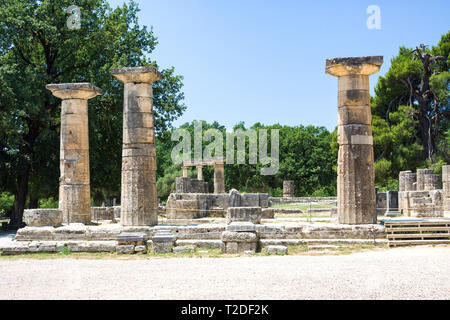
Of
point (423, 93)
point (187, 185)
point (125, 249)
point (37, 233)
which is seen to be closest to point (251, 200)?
point (187, 185)

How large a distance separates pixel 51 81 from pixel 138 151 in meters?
8.83

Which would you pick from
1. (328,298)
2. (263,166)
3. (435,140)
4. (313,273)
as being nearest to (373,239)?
(313,273)

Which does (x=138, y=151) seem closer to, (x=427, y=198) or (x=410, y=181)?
(x=427, y=198)

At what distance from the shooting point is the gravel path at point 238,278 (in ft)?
21.1

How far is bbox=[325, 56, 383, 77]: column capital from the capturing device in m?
12.6

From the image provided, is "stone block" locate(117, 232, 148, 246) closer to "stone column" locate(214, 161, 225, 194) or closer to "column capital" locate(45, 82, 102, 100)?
"column capital" locate(45, 82, 102, 100)

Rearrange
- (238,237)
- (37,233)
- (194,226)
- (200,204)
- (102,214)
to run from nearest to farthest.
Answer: (238,237) → (194,226) → (37,233) → (102,214) → (200,204)

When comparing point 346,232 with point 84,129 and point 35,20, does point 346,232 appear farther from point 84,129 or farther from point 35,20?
point 35,20

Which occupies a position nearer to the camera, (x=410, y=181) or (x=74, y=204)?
(x=74, y=204)

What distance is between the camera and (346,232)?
40.4 feet

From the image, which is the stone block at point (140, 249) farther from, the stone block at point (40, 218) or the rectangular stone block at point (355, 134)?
the rectangular stone block at point (355, 134)

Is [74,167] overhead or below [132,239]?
overhead

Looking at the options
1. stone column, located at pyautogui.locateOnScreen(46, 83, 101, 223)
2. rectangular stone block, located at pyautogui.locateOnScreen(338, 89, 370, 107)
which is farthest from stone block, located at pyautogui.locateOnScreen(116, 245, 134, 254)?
rectangular stone block, located at pyautogui.locateOnScreen(338, 89, 370, 107)

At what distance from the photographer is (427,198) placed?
754 inches
